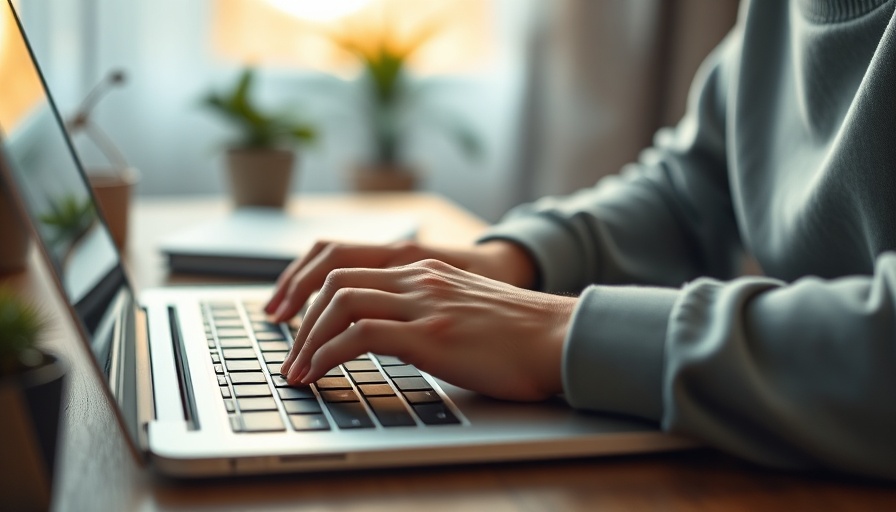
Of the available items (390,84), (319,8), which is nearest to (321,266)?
(390,84)

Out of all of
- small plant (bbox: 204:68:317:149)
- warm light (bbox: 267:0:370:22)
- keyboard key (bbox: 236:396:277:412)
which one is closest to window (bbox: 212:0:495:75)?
warm light (bbox: 267:0:370:22)

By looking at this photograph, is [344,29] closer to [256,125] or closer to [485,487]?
[256,125]

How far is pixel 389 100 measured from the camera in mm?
2877

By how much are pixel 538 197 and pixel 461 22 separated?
607 millimetres

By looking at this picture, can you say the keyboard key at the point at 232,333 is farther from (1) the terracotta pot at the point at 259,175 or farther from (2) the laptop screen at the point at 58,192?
(1) the terracotta pot at the point at 259,175

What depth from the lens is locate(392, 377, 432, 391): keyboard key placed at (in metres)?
0.56

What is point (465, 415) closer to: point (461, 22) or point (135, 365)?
point (135, 365)

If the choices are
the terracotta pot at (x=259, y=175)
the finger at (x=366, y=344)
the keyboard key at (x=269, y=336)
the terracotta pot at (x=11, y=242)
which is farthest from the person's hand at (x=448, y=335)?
the terracotta pot at (x=259, y=175)

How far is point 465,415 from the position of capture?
52 cm

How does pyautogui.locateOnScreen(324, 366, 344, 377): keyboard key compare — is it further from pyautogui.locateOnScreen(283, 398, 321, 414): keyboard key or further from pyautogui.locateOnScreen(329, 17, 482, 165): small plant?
pyautogui.locateOnScreen(329, 17, 482, 165): small plant

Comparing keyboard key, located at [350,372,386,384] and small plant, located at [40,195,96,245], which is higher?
small plant, located at [40,195,96,245]

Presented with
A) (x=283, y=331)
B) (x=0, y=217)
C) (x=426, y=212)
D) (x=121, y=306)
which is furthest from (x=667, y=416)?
(x=426, y=212)

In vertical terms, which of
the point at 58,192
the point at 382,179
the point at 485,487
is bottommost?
the point at 382,179

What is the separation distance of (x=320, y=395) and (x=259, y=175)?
32.2 inches
